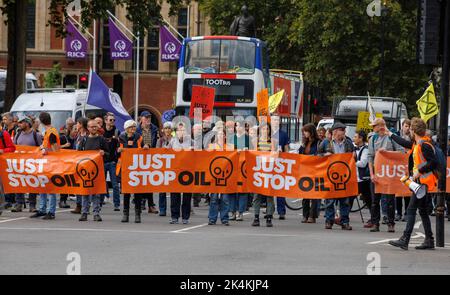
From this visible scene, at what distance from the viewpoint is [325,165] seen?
21.2m

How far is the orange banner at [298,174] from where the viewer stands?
69.4ft

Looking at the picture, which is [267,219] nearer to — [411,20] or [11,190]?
[11,190]

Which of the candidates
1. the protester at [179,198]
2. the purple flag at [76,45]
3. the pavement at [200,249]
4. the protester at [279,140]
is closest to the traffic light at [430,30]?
the pavement at [200,249]

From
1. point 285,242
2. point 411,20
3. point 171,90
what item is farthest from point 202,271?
point 171,90

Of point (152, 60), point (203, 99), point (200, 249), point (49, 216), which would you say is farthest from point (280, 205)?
point (152, 60)

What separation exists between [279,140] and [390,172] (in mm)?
2300

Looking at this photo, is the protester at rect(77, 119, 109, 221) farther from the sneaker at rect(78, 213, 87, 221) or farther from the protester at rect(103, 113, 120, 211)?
the protester at rect(103, 113, 120, 211)

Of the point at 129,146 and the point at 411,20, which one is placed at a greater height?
the point at 411,20

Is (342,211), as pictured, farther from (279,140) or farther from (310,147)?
(279,140)

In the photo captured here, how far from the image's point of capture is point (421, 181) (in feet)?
54.4

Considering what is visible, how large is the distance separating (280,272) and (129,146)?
941 centimetres

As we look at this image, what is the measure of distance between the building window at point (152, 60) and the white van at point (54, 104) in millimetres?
36966
